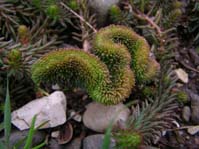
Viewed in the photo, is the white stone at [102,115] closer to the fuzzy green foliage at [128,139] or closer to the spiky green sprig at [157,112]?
the spiky green sprig at [157,112]

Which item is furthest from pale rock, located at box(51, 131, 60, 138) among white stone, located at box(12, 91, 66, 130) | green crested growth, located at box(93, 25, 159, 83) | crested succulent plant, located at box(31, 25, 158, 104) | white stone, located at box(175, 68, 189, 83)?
white stone, located at box(175, 68, 189, 83)

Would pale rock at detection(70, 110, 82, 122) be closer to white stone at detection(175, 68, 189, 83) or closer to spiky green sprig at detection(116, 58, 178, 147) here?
A: spiky green sprig at detection(116, 58, 178, 147)

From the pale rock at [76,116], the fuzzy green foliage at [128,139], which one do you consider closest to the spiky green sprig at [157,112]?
the fuzzy green foliage at [128,139]

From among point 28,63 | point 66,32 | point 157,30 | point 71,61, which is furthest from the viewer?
point 66,32

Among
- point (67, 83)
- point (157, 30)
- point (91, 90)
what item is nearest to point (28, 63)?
point (67, 83)

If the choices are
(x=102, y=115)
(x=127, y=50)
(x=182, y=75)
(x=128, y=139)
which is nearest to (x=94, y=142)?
(x=102, y=115)

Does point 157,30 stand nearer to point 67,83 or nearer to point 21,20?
point 67,83

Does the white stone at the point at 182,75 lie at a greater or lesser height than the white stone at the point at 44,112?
greater
